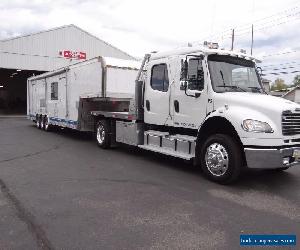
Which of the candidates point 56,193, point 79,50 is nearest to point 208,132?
point 56,193

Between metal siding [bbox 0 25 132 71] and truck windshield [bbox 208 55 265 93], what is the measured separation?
99.0 ft

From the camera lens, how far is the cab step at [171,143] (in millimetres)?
8312

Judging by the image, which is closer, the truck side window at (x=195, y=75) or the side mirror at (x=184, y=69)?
the truck side window at (x=195, y=75)

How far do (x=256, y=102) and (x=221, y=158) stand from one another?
1304mm

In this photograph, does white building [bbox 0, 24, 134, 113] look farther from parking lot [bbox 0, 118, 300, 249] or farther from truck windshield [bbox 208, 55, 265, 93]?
truck windshield [bbox 208, 55, 265, 93]

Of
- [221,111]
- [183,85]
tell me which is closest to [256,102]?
[221,111]

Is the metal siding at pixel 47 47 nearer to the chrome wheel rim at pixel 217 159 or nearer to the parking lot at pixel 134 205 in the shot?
the parking lot at pixel 134 205

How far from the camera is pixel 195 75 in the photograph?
8.16m

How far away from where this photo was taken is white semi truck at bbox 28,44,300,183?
6879 millimetres

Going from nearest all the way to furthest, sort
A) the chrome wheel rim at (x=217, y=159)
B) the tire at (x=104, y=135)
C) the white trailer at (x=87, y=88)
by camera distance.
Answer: the chrome wheel rim at (x=217, y=159) → the tire at (x=104, y=135) → the white trailer at (x=87, y=88)

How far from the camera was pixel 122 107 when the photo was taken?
12047 millimetres

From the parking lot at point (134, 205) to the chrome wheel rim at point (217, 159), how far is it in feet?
0.99

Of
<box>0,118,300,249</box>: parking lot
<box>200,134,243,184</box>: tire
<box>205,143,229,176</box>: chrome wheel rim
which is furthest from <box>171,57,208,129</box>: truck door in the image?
<box>0,118,300,249</box>: parking lot

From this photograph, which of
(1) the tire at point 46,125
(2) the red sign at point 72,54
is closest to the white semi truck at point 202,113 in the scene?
(1) the tire at point 46,125
